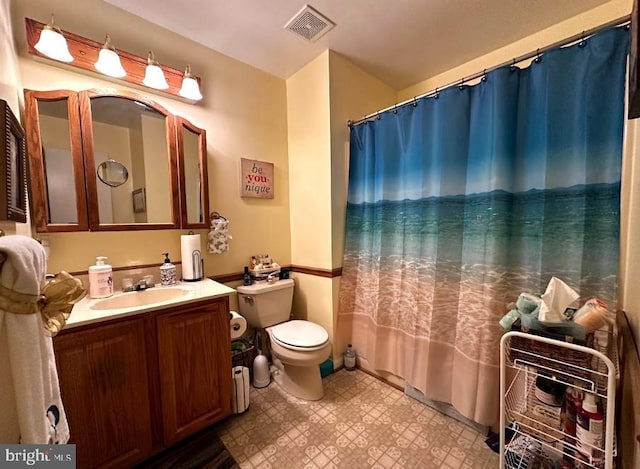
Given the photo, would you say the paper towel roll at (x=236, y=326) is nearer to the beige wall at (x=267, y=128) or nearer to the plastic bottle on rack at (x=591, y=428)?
the beige wall at (x=267, y=128)

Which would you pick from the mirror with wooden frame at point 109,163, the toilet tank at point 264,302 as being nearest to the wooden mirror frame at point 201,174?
the mirror with wooden frame at point 109,163

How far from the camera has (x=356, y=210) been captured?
1974 mm

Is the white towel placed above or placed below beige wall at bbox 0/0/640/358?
below

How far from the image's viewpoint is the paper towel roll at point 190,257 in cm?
161

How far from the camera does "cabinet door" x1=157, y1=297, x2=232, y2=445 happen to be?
1.23 metres

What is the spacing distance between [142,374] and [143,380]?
3cm

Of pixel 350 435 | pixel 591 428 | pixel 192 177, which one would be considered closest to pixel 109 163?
pixel 192 177

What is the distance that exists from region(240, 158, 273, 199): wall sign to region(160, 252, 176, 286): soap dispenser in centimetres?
69

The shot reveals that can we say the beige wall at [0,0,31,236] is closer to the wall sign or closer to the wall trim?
the wall trim

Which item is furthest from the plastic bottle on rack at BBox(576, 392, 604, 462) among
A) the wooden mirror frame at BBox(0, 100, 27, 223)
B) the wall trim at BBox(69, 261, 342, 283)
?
the wooden mirror frame at BBox(0, 100, 27, 223)

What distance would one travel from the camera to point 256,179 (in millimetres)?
2012

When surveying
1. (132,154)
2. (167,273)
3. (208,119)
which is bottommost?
(167,273)

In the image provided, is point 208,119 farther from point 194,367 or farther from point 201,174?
point 194,367

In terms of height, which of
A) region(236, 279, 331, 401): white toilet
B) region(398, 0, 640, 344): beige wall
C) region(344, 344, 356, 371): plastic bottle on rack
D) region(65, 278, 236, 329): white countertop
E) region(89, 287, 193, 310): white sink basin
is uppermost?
region(398, 0, 640, 344): beige wall
